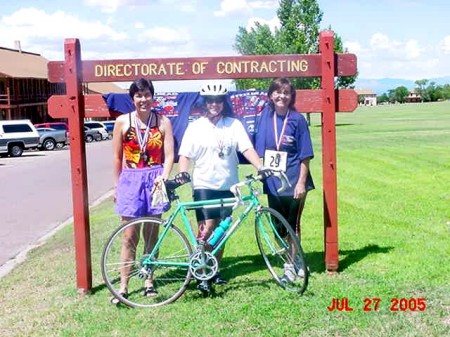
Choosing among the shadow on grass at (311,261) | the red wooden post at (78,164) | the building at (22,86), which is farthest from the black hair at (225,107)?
the building at (22,86)

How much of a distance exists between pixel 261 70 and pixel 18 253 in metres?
4.89

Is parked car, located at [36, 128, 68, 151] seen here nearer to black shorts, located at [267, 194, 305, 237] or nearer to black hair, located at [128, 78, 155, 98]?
black shorts, located at [267, 194, 305, 237]

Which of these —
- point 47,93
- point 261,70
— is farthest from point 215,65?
point 47,93

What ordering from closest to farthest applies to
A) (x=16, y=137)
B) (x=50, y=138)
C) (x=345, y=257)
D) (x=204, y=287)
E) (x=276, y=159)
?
(x=204, y=287) < (x=276, y=159) < (x=345, y=257) < (x=16, y=137) < (x=50, y=138)

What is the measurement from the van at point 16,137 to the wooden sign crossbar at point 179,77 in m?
29.1

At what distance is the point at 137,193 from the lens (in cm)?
580

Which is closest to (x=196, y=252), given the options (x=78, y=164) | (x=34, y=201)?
(x=78, y=164)

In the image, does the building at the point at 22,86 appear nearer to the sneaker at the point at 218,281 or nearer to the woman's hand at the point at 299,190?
the sneaker at the point at 218,281

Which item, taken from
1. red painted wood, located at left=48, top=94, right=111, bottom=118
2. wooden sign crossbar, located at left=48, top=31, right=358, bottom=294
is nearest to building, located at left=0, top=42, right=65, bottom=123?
red painted wood, located at left=48, top=94, right=111, bottom=118

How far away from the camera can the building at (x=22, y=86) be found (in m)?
57.0

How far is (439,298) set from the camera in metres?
5.47

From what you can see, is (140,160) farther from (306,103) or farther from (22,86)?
(22,86)

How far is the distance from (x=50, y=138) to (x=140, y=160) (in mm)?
36196

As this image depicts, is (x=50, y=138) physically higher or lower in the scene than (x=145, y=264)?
higher
